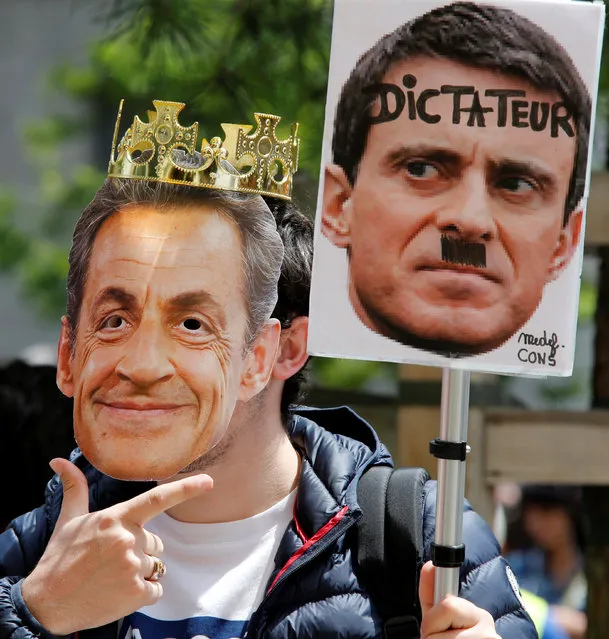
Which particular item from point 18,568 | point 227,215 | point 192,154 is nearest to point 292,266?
point 227,215

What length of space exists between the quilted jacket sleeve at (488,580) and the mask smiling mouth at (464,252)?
1.62 ft

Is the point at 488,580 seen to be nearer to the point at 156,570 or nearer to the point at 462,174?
the point at 156,570

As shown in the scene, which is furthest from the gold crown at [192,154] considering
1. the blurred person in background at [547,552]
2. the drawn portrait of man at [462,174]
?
the blurred person in background at [547,552]

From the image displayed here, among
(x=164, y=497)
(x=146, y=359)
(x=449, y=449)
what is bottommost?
(x=164, y=497)

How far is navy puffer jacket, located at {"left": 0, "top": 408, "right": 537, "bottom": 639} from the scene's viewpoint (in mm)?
2145

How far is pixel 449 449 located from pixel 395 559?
25 centimetres

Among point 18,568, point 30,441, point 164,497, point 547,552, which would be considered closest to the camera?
point 164,497

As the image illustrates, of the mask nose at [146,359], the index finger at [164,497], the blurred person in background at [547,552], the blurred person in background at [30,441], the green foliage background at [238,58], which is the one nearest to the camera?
the index finger at [164,497]

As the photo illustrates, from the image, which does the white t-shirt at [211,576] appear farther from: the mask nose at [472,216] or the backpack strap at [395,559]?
the mask nose at [472,216]

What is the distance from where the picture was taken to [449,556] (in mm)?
2088

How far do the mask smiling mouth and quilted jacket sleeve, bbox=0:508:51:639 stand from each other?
97 centimetres

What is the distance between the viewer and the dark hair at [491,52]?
2.13 m

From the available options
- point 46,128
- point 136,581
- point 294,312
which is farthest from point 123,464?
point 46,128

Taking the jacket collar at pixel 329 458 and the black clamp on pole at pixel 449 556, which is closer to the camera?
the black clamp on pole at pixel 449 556
